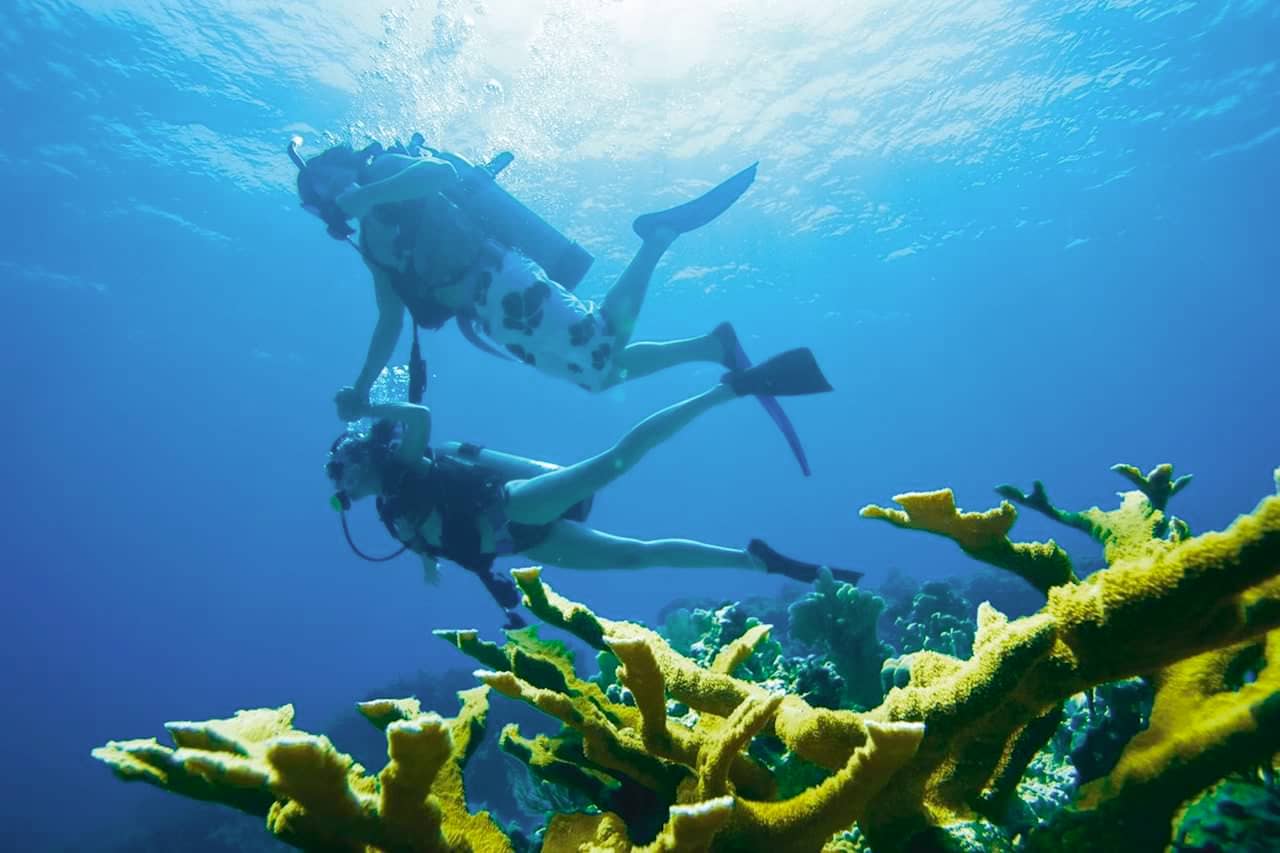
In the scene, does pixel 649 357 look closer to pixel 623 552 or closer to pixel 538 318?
pixel 538 318

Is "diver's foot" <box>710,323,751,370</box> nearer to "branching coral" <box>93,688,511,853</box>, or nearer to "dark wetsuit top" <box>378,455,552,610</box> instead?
"dark wetsuit top" <box>378,455,552,610</box>

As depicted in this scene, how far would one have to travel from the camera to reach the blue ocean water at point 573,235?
18.0m

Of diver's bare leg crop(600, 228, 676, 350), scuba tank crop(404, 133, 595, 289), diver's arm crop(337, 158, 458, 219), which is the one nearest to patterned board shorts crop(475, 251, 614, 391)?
diver's bare leg crop(600, 228, 676, 350)

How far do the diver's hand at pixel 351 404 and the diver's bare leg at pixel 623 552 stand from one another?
6.77 ft

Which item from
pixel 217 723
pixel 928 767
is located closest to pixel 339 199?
pixel 217 723

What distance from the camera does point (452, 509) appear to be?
18.2 ft

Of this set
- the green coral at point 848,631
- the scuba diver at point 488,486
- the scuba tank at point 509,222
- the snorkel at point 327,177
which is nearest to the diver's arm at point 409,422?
the scuba diver at point 488,486

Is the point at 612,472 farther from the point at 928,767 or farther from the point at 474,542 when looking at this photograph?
the point at 928,767

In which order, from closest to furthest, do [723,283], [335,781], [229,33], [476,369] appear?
[335,781], [229,33], [723,283], [476,369]

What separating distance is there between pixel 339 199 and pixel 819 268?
31922 millimetres

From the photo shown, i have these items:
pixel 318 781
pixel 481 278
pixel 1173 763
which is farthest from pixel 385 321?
pixel 1173 763

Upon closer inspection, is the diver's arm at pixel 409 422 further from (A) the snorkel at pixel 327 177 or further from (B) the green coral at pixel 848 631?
(B) the green coral at pixel 848 631

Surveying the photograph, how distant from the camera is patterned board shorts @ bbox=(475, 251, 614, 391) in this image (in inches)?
244

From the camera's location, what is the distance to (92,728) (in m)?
60.4
